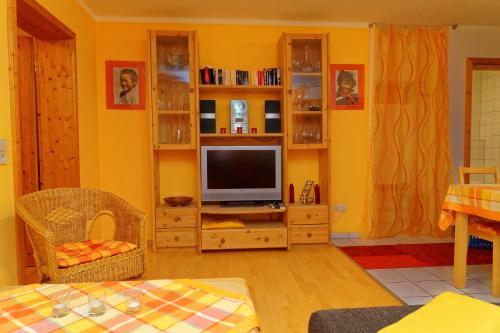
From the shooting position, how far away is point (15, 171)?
6.91 feet

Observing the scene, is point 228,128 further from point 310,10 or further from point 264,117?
point 310,10

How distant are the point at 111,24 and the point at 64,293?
10.6 feet

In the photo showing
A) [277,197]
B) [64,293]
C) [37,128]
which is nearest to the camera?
[64,293]

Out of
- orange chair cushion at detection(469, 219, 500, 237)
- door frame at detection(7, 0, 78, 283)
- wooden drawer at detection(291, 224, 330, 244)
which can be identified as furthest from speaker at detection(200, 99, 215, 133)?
orange chair cushion at detection(469, 219, 500, 237)

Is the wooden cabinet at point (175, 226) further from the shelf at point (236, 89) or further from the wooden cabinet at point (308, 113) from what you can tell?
the shelf at point (236, 89)

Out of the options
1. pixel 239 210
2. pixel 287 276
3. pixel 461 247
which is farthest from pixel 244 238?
pixel 461 247

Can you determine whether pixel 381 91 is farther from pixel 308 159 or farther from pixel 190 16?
pixel 190 16

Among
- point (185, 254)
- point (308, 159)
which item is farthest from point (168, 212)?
point (308, 159)

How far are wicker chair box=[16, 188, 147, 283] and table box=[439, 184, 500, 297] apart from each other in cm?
211

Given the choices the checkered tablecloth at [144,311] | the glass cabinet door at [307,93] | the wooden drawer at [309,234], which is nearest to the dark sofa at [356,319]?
the checkered tablecloth at [144,311]

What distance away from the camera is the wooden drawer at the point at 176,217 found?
11.4ft

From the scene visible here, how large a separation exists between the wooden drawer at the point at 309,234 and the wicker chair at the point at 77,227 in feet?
5.80

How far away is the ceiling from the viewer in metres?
3.36

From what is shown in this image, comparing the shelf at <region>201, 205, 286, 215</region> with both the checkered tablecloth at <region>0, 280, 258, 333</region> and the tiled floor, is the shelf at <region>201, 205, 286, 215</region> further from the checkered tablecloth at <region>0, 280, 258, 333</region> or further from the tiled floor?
the checkered tablecloth at <region>0, 280, 258, 333</region>
